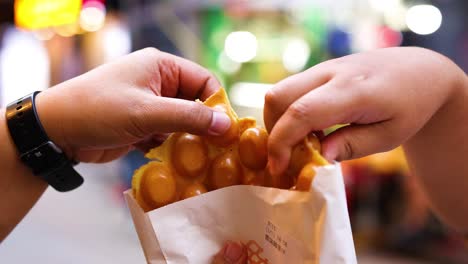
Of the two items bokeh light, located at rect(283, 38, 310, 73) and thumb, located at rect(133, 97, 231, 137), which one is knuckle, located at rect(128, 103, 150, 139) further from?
bokeh light, located at rect(283, 38, 310, 73)

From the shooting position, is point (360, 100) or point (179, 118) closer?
point (360, 100)

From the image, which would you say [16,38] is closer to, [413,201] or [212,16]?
[212,16]

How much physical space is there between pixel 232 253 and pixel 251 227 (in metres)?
0.06

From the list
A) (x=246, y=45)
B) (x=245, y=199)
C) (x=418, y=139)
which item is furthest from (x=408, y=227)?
(x=245, y=199)

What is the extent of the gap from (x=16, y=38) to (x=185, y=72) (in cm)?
977

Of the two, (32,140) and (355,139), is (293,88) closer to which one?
(355,139)

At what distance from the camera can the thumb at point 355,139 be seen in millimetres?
853

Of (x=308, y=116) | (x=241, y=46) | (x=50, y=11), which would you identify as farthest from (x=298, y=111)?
(x=50, y=11)

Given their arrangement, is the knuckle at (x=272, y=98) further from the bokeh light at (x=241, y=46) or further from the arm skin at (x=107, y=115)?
the bokeh light at (x=241, y=46)

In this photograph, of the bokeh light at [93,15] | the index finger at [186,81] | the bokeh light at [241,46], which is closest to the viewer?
the index finger at [186,81]

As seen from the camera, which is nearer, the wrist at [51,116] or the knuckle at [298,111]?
the knuckle at [298,111]

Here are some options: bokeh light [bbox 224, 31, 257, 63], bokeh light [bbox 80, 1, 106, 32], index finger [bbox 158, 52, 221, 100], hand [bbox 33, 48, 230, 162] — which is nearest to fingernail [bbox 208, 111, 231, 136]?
hand [bbox 33, 48, 230, 162]

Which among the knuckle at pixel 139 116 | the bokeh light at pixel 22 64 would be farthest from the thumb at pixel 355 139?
the bokeh light at pixel 22 64

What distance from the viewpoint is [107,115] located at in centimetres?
102
